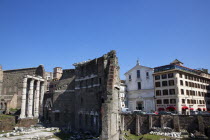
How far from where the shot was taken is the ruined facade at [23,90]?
4312 centimetres

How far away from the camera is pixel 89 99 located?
111 ft

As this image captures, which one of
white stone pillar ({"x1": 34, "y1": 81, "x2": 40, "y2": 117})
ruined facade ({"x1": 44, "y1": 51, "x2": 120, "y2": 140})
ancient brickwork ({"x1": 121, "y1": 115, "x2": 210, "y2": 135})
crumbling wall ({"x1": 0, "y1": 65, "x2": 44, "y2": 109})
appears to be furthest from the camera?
crumbling wall ({"x1": 0, "y1": 65, "x2": 44, "y2": 109})

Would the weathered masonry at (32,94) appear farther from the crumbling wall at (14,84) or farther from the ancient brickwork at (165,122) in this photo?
the ancient brickwork at (165,122)

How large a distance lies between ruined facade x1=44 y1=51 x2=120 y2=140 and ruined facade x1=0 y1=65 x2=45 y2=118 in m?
3.00

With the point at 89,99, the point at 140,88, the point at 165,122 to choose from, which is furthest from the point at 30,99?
the point at 165,122

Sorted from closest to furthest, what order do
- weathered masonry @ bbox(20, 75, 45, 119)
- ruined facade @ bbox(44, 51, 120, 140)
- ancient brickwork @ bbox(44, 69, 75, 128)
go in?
ruined facade @ bbox(44, 51, 120, 140)
ancient brickwork @ bbox(44, 69, 75, 128)
weathered masonry @ bbox(20, 75, 45, 119)

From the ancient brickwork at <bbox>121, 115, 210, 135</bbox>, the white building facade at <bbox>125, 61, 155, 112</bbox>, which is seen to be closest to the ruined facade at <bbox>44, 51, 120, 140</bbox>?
the ancient brickwork at <bbox>121, 115, 210, 135</bbox>

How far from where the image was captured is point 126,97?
5478cm

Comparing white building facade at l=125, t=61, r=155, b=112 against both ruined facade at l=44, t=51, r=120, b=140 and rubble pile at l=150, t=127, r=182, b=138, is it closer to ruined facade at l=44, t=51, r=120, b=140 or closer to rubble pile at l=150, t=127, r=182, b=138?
rubble pile at l=150, t=127, r=182, b=138

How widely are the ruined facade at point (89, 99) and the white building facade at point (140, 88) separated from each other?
20.4m

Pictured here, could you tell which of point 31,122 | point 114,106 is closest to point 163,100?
point 114,106

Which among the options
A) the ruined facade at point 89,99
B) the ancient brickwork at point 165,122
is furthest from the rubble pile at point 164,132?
the ruined facade at point 89,99

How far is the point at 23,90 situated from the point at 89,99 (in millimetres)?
19593

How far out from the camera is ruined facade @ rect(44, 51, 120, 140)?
23031 millimetres
